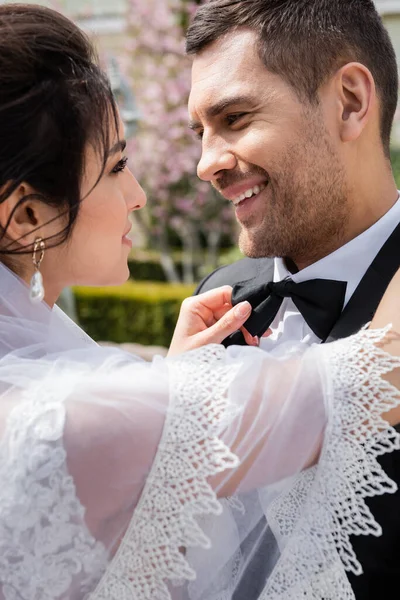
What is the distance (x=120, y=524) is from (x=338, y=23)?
1667 millimetres

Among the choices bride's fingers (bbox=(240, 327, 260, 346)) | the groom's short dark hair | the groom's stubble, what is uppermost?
the groom's short dark hair

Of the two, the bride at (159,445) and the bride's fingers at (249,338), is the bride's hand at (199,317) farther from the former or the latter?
the bride at (159,445)

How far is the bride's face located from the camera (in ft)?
5.98

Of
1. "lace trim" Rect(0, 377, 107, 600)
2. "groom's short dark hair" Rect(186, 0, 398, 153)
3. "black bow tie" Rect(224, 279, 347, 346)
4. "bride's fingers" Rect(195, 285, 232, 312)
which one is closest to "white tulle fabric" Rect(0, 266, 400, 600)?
"lace trim" Rect(0, 377, 107, 600)

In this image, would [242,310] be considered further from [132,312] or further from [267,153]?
[132,312]

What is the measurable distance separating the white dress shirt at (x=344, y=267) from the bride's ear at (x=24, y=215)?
86 cm

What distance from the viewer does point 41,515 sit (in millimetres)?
1478

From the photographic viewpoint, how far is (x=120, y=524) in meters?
1.51

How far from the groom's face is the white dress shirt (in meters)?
0.09

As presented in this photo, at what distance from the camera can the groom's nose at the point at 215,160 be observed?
2.33 m

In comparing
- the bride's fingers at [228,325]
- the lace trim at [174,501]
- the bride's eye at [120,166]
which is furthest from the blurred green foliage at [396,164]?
the lace trim at [174,501]

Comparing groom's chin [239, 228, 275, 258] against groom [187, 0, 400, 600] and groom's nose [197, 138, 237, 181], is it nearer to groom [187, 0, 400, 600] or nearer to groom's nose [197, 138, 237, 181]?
groom [187, 0, 400, 600]

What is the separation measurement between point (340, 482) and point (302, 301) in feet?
2.51

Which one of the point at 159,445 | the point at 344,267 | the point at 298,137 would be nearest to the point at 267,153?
the point at 298,137
